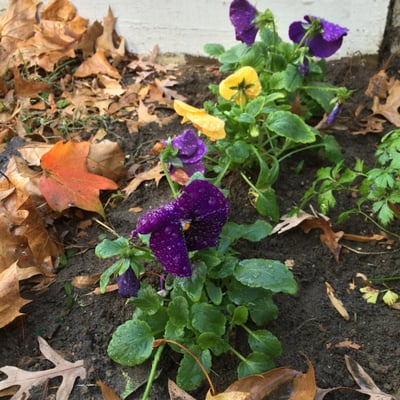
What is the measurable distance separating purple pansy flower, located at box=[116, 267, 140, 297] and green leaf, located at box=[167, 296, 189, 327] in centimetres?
11

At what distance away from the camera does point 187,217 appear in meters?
1.30

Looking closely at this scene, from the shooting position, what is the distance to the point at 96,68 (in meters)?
2.97

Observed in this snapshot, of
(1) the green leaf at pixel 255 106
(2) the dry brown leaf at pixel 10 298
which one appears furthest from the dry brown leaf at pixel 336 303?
(2) the dry brown leaf at pixel 10 298

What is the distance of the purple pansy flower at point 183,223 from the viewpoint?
127cm

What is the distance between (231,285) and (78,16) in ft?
7.49

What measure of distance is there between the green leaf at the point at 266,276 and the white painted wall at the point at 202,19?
1752 millimetres

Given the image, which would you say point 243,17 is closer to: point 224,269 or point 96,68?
point 96,68

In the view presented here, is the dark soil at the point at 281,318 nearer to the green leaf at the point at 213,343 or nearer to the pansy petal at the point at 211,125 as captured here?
the green leaf at the point at 213,343

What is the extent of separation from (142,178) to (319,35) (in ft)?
3.31

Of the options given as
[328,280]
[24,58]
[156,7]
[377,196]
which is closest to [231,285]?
[328,280]

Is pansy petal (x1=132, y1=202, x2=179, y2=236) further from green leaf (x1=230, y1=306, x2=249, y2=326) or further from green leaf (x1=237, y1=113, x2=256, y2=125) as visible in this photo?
green leaf (x1=237, y1=113, x2=256, y2=125)

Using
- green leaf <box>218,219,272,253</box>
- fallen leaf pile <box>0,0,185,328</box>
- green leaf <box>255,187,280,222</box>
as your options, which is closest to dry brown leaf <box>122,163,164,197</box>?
fallen leaf pile <box>0,0,185,328</box>

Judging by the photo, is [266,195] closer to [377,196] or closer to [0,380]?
[377,196]

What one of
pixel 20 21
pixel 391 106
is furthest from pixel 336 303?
pixel 20 21
